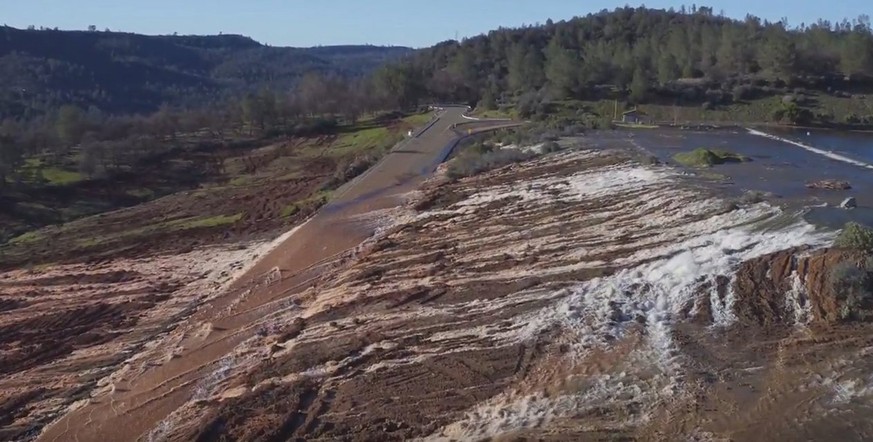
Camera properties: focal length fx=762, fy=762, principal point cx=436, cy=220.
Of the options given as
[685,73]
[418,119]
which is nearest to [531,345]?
[418,119]

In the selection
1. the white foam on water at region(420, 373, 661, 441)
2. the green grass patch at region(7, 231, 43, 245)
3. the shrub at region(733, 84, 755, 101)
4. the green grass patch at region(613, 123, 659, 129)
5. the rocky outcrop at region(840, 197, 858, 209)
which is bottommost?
the green grass patch at region(7, 231, 43, 245)

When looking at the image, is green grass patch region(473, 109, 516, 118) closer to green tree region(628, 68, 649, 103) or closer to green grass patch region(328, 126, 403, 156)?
green grass patch region(328, 126, 403, 156)

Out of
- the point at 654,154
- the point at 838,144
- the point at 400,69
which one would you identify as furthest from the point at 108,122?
the point at 838,144

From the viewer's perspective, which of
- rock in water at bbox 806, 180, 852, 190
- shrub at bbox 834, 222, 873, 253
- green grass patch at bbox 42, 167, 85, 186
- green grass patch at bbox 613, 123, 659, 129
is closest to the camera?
shrub at bbox 834, 222, 873, 253

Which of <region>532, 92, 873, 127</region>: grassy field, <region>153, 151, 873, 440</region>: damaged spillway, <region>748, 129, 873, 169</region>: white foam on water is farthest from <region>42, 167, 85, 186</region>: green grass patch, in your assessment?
<region>748, 129, 873, 169</region>: white foam on water

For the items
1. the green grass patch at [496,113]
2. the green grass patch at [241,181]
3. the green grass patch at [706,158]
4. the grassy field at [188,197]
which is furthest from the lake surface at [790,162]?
the green grass patch at [241,181]
